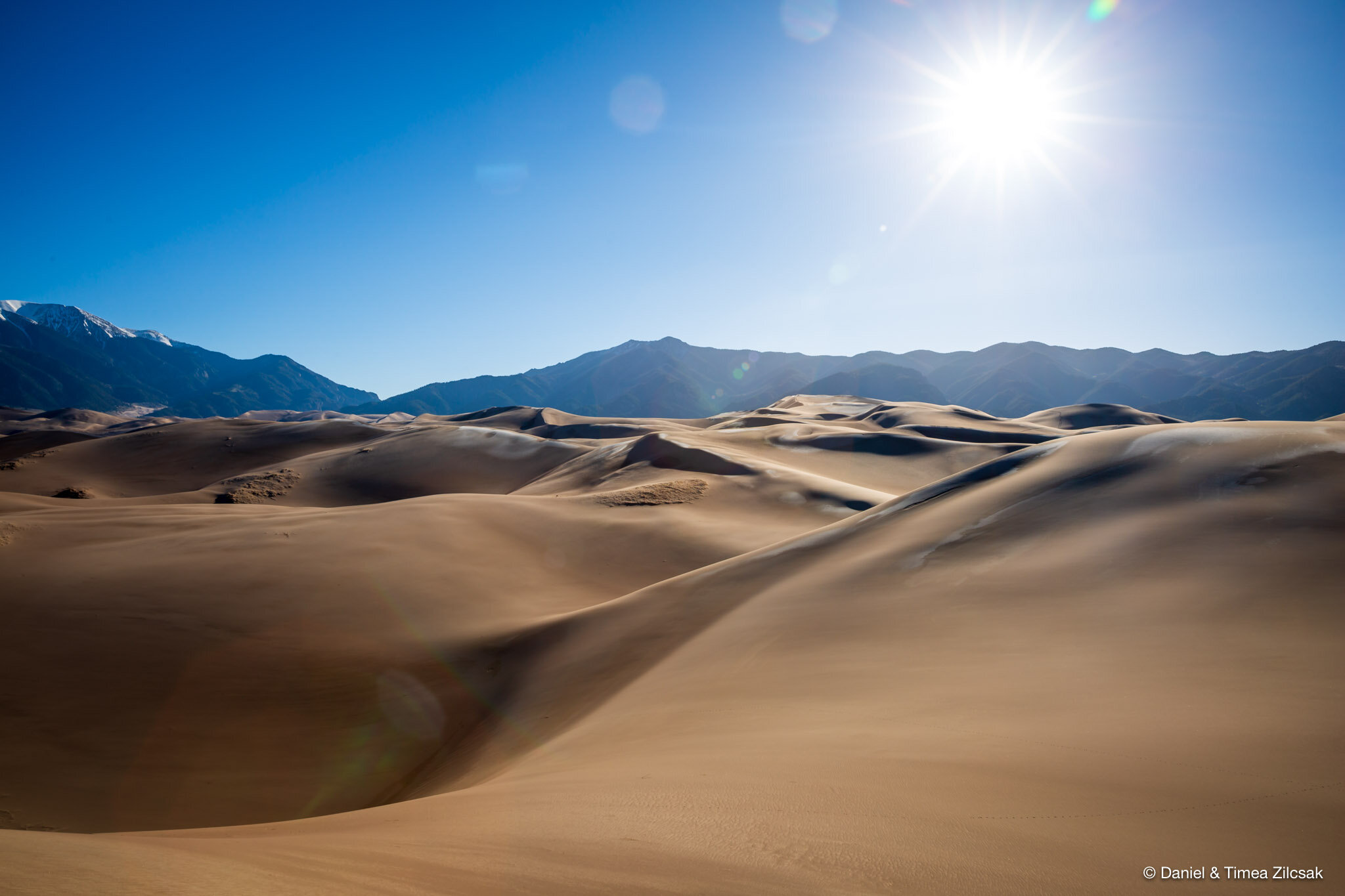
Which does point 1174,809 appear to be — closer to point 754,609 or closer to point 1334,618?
point 1334,618

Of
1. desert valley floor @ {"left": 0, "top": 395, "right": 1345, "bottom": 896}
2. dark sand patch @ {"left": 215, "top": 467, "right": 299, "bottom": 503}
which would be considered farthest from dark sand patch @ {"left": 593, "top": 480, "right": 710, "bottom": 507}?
dark sand patch @ {"left": 215, "top": 467, "right": 299, "bottom": 503}

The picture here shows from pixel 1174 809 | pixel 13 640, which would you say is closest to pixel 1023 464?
pixel 1174 809

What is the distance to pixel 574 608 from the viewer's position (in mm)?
14664

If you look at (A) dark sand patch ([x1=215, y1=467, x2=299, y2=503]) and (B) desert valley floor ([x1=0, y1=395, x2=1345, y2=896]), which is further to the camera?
(A) dark sand patch ([x1=215, y1=467, x2=299, y2=503])

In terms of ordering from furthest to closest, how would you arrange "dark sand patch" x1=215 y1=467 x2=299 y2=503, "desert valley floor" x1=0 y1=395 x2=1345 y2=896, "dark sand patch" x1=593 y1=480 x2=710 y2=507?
"dark sand patch" x1=215 y1=467 x2=299 y2=503
"dark sand patch" x1=593 y1=480 x2=710 y2=507
"desert valley floor" x1=0 y1=395 x2=1345 y2=896

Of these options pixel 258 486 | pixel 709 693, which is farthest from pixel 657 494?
pixel 258 486

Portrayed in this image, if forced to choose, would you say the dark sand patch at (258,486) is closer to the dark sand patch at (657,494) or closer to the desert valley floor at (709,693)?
the desert valley floor at (709,693)

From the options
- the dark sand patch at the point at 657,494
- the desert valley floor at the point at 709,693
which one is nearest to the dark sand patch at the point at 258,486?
the desert valley floor at the point at 709,693

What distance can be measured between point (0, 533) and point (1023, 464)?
80.3ft

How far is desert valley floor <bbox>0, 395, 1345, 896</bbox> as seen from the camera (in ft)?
9.88

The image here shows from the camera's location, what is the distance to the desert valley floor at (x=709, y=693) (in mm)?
3012

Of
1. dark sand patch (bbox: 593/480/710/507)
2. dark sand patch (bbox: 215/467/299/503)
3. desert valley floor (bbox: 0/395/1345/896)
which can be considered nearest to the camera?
desert valley floor (bbox: 0/395/1345/896)

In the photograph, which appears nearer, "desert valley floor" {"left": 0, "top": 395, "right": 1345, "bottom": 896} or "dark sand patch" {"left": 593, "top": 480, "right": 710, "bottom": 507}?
→ "desert valley floor" {"left": 0, "top": 395, "right": 1345, "bottom": 896}

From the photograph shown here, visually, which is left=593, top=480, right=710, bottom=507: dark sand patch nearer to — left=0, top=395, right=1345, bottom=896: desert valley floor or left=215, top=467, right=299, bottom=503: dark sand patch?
left=0, top=395, right=1345, bottom=896: desert valley floor
